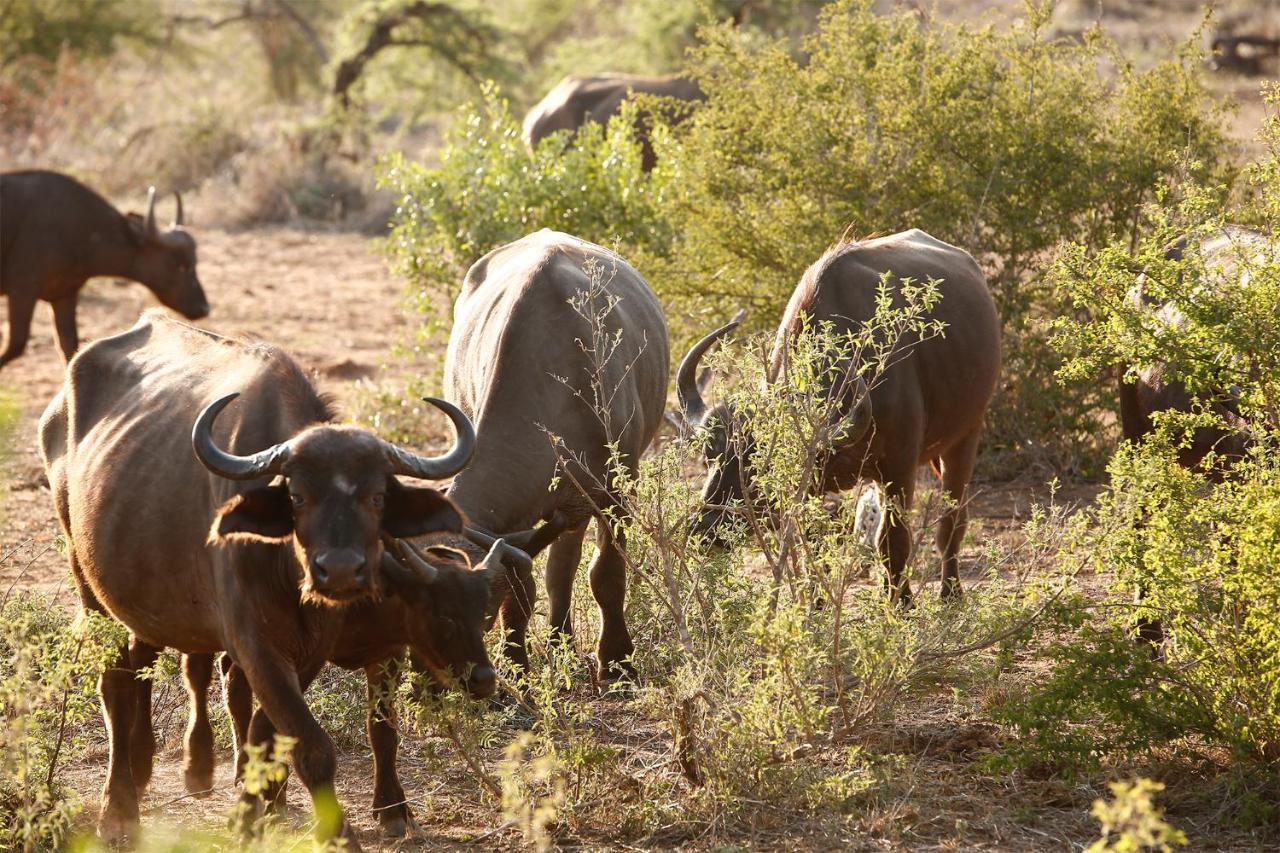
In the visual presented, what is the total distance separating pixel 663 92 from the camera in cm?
1820

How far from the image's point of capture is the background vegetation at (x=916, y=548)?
16.8 feet

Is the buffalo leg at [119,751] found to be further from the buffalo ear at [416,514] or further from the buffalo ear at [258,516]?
the buffalo ear at [416,514]

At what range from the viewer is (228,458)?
4.61m

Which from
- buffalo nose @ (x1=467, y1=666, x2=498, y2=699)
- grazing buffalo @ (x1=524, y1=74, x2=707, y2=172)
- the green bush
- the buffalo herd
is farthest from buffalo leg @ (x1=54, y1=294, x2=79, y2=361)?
buffalo nose @ (x1=467, y1=666, x2=498, y2=699)

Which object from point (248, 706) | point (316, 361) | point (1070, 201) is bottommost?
point (316, 361)

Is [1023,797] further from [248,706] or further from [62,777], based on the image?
[62,777]

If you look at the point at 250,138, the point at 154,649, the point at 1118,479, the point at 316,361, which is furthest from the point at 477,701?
the point at 250,138

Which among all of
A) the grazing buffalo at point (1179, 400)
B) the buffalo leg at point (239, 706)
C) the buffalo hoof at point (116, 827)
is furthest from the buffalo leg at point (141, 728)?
the grazing buffalo at point (1179, 400)

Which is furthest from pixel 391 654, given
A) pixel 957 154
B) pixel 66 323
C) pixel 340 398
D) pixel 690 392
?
pixel 66 323

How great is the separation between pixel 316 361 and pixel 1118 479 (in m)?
9.51

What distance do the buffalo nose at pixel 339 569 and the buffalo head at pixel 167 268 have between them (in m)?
10.2

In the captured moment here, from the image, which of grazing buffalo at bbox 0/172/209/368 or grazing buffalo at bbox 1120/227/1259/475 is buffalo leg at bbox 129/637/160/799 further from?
grazing buffalo at bbox 0/172/209/368

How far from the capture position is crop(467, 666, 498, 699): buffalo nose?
507 centimetres

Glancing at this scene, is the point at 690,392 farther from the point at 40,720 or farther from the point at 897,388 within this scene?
the point at 40,720
